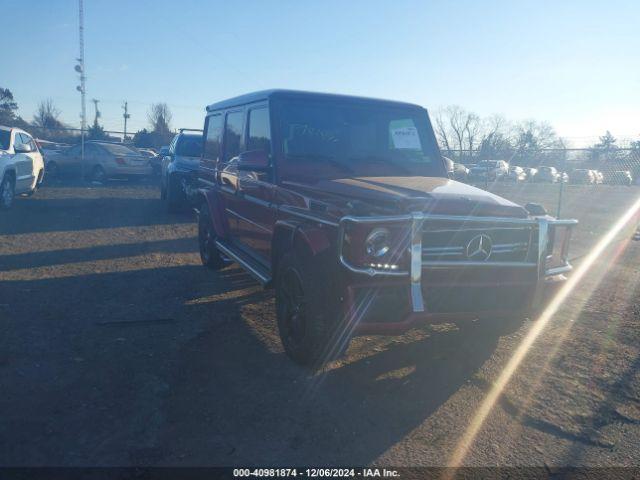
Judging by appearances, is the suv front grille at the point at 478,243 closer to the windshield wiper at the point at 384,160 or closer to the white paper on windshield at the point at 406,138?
the windshield wiper at the point at 384,160

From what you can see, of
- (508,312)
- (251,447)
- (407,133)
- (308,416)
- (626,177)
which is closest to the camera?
(251,447)

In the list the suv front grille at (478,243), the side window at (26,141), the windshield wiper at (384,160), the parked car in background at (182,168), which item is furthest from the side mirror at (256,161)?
the side window at (26,141)

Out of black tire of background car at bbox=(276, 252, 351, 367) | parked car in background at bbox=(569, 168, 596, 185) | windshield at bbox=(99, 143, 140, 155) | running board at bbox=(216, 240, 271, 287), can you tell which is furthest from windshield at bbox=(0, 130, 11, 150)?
parked car in background at bbox=(569, 168, 596, 185)

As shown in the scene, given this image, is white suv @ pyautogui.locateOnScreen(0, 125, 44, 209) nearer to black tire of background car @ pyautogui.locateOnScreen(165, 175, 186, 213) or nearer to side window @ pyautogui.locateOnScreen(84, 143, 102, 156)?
black tire of background car @ pyautogui.locateOnScreen(165, 175, 186, 213)

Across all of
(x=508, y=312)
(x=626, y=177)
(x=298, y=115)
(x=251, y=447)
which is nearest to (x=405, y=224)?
(x=508, y=312)

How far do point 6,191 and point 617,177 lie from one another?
1437 centimetres

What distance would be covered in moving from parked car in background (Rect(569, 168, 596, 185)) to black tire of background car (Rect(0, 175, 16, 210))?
51.8 ft

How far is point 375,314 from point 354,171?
6.13ft

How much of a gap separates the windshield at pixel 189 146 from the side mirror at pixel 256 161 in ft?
27.3

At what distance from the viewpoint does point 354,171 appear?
5246mm

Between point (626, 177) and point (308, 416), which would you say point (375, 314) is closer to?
point (308, 416)

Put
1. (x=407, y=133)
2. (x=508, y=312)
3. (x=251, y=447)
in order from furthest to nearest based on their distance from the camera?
(x=407, y=133) < (x=508, y=312) < (x=251, y=447)

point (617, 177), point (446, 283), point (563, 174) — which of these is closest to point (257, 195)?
point (446, 283)

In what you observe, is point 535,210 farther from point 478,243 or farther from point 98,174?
point 98,174
